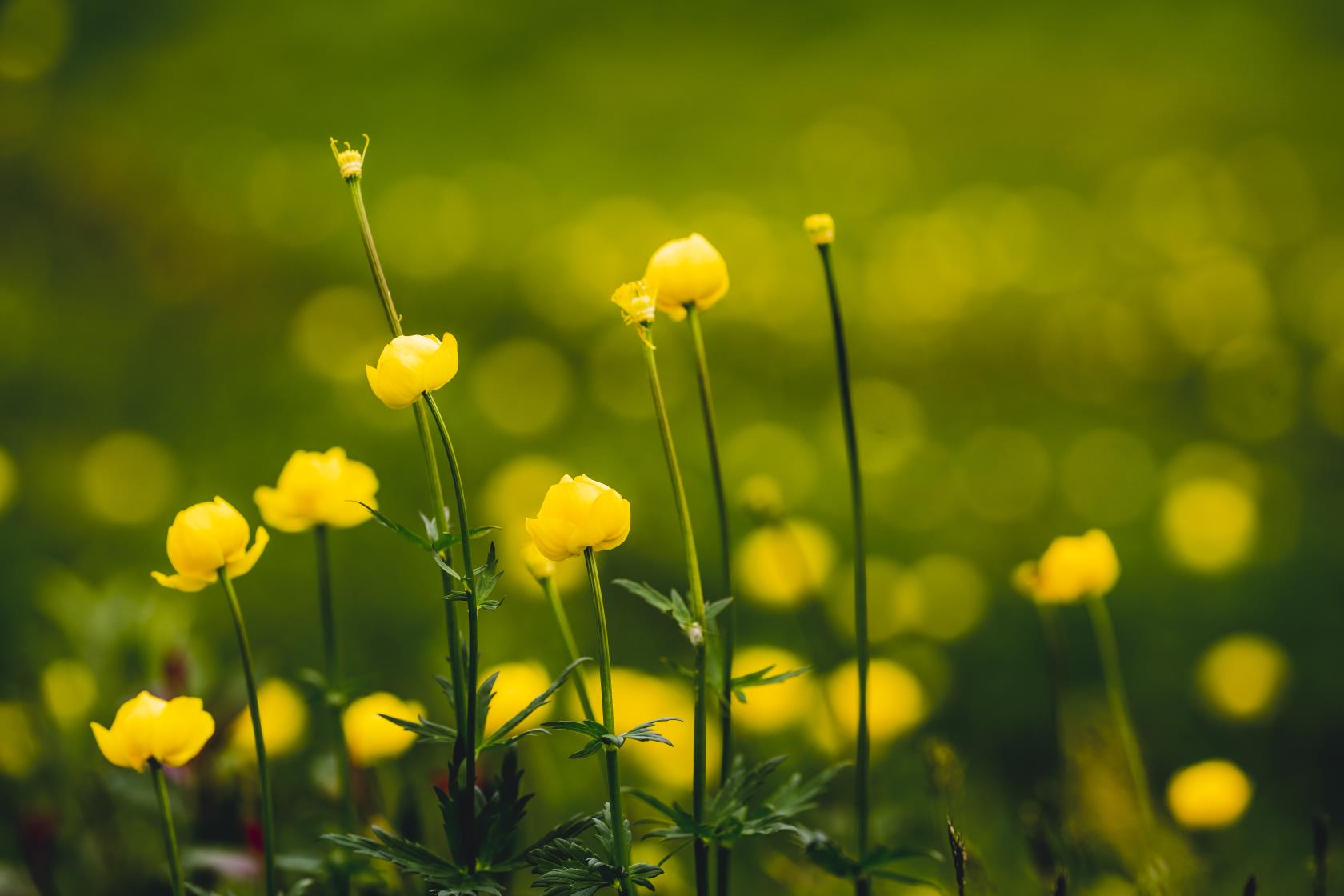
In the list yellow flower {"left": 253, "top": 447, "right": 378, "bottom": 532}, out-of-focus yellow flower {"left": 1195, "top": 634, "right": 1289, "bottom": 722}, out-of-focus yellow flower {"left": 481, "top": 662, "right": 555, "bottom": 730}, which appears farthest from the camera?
out-of-focus yellow flower {"left": 1195, "top": 634, "right": 1289, "bottom": 722}

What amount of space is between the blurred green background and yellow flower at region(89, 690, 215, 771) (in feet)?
1.13

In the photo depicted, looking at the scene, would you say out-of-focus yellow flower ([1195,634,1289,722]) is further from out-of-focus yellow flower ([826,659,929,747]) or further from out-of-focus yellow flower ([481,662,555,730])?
out-of-focus yellow flower ([481,662,555,730])

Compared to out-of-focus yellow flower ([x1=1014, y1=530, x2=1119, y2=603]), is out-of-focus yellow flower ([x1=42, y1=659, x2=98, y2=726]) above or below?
below

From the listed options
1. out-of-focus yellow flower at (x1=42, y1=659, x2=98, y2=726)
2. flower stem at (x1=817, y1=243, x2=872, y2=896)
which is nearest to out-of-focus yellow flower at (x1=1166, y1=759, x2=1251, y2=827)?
flower stem at (x1=817, y1=243, x2=872, y2=896)

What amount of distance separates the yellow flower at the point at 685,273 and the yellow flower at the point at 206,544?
361 mm

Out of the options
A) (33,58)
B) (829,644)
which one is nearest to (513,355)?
(829,644)

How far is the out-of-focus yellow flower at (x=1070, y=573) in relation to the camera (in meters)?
1.08

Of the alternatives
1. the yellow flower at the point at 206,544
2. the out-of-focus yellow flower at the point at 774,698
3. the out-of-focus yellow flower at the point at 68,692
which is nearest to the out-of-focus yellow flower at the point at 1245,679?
the out-of-focus yellow flower at the point at 774,698

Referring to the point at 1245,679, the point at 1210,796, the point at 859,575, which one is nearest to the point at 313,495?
the point at 859,575

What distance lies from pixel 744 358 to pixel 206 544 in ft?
7.04

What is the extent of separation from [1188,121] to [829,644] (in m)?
3.08

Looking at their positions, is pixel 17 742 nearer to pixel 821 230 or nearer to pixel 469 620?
pixel 469 620

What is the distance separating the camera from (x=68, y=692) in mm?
1413

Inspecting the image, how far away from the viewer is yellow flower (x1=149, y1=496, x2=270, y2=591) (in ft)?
2.79
